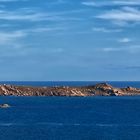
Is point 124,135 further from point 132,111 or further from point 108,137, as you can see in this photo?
point 132,111

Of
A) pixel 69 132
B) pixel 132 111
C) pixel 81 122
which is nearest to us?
pixel 69 132

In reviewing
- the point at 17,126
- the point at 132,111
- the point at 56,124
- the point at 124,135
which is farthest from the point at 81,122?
the point at 132,111

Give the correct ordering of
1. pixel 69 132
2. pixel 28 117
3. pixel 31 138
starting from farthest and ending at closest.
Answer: pixel 28 117 < pixel 69 132 < pixel 31 138

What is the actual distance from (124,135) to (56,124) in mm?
29533

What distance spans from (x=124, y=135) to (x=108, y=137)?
5.83 meters

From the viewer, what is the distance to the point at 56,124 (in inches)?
5930

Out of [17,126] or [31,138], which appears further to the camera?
[17,126]

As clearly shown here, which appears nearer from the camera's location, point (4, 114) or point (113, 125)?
point (113, 125)

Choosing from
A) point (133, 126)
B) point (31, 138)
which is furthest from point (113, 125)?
point (31, 138)

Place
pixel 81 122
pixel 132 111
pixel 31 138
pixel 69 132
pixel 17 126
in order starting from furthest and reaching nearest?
1. pixel 132 111
2. pixel 81 122
3. pixel 17 126
4. pixel 69 132
5. pixel 31 138

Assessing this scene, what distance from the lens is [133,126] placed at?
146 m

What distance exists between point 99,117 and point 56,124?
25577mm

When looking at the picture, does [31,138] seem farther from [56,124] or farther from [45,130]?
[56,124]

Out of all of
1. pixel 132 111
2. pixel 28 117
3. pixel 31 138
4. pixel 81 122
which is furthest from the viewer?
pixel 132 111
